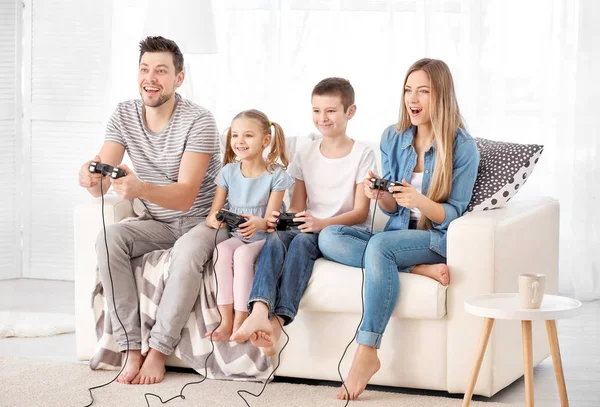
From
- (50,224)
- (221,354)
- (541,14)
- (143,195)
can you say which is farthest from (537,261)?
(50,224)

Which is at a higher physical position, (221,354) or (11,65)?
(11,65)

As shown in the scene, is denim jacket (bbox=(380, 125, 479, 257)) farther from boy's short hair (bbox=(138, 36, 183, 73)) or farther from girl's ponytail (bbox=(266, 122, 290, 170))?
boy's short hair (bbox=(138, 36, 183, 73))

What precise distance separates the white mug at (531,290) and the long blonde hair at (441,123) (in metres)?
0.66

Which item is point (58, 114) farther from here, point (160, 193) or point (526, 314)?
point (526, 314)

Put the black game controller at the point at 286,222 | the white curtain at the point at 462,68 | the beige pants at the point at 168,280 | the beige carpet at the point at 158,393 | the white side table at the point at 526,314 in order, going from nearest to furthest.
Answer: the white side table at the point at 526,314 < the beige carpet at the point at 158,393 < the beige pants at the point at 168,280 < the black game controller at the point at 286,222 < the white curtain at the point at 462,68

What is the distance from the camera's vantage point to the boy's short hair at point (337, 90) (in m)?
2.96

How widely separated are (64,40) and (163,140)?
1700 mm

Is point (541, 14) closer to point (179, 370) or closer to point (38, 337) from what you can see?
point (179, 370)

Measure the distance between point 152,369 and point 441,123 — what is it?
1.17m

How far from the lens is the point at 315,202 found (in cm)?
298

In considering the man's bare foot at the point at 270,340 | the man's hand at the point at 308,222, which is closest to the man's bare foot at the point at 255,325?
the man's bare foot at the point at 270,340

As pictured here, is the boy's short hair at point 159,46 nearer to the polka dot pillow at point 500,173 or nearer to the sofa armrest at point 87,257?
the sofa armrest at point 87,257

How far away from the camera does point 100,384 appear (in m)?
2.68

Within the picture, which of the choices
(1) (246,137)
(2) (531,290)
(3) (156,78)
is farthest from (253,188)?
(2) (531,290)
